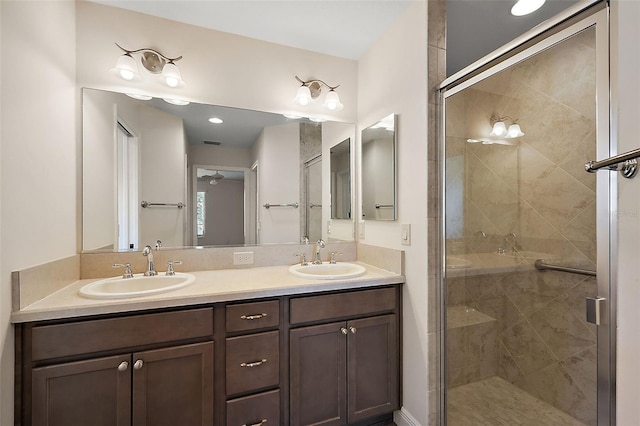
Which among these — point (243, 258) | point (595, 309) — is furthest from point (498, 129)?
point (243, 258)

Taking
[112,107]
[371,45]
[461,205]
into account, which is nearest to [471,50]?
[371,45]

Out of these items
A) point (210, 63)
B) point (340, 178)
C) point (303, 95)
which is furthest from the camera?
point (340, 178)

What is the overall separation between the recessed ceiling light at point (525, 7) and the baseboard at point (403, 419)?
2.48 meters

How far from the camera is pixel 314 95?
2.17 meters

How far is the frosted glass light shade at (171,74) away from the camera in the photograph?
1778 mm

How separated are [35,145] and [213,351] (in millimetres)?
1234

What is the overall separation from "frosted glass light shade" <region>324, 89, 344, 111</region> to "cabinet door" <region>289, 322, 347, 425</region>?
1.56 metres

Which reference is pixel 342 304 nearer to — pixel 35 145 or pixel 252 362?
pixel 252 362

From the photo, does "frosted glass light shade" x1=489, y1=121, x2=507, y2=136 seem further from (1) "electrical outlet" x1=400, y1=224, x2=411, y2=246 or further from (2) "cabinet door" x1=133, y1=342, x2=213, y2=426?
(2) "cabinet door" x1=133, y1=342, x2=213, y2=426

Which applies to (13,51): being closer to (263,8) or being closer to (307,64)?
(263,8)

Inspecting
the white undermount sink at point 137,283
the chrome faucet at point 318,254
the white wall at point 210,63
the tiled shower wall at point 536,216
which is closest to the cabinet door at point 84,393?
the white undermount sink at point 137,283

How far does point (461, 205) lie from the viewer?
156 cm

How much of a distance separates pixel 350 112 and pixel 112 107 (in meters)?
1.64

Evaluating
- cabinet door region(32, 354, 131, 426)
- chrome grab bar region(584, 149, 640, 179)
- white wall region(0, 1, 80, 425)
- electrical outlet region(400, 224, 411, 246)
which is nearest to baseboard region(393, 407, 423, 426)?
electrical outlet region(400, 224, 411, 246)
